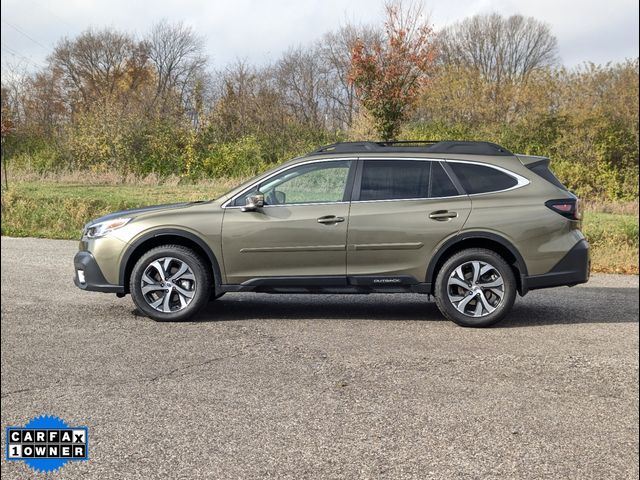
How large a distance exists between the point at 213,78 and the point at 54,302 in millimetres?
15347

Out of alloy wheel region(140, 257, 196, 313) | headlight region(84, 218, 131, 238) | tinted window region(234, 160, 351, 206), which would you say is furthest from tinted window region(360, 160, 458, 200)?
headlight region(84, 218, 131, 238)

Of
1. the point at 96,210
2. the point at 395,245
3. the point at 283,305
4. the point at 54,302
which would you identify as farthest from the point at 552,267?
the point at 96,210

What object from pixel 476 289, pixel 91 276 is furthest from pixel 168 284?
pixel 476 289

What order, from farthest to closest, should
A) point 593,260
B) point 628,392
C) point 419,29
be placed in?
point 419,29 → point 593,260 → point 628,392

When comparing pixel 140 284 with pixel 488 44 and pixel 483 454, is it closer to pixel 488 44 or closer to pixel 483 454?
Result: pixel 483 454

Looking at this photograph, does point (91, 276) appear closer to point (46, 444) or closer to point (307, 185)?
point (307, 185)

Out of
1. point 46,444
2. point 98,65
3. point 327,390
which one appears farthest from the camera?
point 98,65

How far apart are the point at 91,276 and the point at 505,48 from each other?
18.5m

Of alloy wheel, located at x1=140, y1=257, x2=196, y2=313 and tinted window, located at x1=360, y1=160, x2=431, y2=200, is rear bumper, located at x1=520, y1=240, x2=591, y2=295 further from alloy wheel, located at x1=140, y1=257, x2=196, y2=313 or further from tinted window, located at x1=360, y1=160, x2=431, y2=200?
alloy wheel, located at x1=140, y1=257, x2=196, y2=313

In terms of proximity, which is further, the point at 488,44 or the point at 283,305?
the point at 488,44

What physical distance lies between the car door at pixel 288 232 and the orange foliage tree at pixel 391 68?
7.63 meters

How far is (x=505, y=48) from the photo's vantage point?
76.1 feet

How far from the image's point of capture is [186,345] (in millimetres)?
6488

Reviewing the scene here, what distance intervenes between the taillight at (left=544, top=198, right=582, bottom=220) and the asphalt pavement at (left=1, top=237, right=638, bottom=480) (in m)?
1.10
